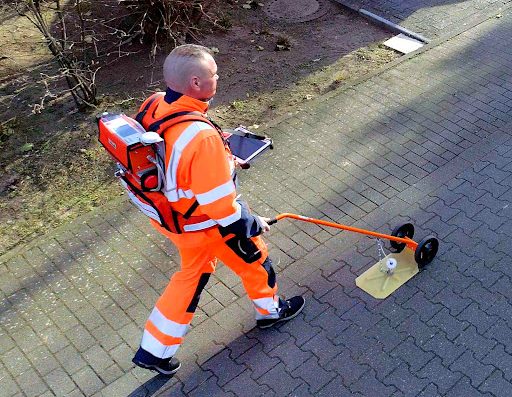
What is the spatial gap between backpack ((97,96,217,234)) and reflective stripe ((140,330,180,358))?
2.44ft

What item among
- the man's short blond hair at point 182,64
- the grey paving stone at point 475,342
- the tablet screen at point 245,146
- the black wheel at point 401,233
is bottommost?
the grey paving stone at point 475,342

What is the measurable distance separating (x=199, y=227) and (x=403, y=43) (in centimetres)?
A: 547

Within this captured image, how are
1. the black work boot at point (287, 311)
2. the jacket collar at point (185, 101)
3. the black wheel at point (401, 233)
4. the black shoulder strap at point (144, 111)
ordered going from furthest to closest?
the black wheel at point (401, 233) < the black work boot at point (287, 311) < the black shoulder strap at point (144, 111) < the jacket collar at point (185, 101)

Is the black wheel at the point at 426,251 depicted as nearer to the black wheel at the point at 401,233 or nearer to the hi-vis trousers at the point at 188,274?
the black wheel at the point at 401,233

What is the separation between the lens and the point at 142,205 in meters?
3.63

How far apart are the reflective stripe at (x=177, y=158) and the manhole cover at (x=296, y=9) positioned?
5830 millimetres

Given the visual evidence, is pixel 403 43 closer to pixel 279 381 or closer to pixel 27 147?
pixel 27 147

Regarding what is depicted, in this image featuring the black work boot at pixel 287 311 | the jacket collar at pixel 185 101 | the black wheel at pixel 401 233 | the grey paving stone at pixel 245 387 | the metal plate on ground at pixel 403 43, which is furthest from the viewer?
the metal plate on ground at pixel 403 43

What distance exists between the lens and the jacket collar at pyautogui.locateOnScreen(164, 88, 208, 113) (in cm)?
336

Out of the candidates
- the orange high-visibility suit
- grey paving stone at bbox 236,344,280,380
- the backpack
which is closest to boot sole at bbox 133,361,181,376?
the orange high-visibility suit

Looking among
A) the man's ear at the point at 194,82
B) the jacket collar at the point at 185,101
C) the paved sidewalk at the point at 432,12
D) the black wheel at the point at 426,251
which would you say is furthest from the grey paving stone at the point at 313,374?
the paved sidewalk at the point at 432,12

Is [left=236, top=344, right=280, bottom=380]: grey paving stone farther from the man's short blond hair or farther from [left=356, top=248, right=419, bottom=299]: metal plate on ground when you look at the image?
the man's short blond hair

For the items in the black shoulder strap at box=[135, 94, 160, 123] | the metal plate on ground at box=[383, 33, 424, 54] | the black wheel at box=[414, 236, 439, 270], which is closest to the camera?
the black shoulder strap at box=[135, 94, 160, 123]

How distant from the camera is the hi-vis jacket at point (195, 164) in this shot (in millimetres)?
3246
